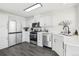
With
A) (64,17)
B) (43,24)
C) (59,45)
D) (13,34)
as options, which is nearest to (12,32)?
(13,34)

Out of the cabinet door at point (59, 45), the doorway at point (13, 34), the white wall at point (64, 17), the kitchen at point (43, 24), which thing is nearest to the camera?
the cabinet door at point (59, 45)

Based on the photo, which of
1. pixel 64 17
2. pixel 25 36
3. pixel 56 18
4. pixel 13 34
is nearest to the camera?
pixel 64 17

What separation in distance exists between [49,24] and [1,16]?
108 inches

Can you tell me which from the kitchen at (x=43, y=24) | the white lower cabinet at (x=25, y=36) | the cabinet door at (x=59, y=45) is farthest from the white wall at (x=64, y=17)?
the white lower cabinet at (x=25, y=36)

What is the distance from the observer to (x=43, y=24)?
420 cm

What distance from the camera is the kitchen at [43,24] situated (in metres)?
2.78

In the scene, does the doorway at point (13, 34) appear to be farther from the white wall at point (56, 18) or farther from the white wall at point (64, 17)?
the white wall at point (64, 17)

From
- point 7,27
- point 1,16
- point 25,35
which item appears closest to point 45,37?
point 25,35

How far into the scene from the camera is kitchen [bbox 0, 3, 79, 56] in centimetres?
278

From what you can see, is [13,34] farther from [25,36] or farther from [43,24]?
[43,24]

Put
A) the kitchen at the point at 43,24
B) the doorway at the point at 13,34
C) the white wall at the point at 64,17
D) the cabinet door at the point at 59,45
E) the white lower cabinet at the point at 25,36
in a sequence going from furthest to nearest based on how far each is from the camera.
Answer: the white lower cabinet at the point at 25,36 → the doorway at the point at 13,34 → the white wall at the point at 64,17 → the kitchen at the point at 43,24 → the cabinet door at the point at 59,45

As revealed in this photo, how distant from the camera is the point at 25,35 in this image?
493cm

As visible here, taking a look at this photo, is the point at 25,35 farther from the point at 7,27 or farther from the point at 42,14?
the point at 42,14

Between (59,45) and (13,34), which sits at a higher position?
(13,34)
